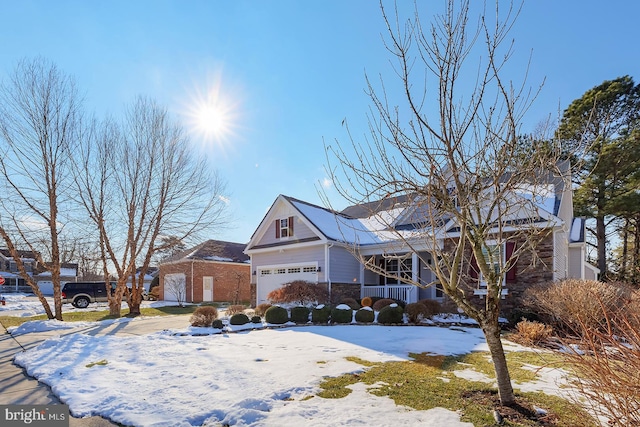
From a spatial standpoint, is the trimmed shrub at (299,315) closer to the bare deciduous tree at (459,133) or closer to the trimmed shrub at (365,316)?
the trimmed shrub at (365,316)

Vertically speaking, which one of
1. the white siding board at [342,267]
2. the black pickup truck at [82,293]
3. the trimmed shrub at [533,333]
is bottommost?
the black pickup truck at [82,293]

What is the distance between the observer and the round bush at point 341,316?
12.1 m

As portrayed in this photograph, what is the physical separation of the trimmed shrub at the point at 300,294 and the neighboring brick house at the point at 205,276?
10685 mm

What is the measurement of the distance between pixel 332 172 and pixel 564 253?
11.9 meters

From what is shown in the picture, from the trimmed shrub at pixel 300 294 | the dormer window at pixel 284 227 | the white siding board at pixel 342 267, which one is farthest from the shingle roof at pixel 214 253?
the trimmed shrub at pixel 300 294

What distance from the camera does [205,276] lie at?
87.9 ft

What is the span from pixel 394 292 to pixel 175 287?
1663 cm

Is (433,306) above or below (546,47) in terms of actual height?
below

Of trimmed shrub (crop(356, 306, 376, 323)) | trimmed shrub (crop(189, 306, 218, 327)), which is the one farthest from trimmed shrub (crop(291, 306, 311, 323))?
trimmed shrub (crop(189, 306, 218, 327))

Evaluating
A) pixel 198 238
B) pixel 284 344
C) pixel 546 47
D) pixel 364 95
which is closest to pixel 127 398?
pixel 284 344

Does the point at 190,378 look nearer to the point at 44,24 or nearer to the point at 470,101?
the point at 470,101

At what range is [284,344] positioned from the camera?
27.6 feet

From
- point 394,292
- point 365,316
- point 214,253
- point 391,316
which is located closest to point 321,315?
point 365,316

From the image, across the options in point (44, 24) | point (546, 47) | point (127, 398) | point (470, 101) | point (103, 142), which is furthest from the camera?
point (103, 142)
